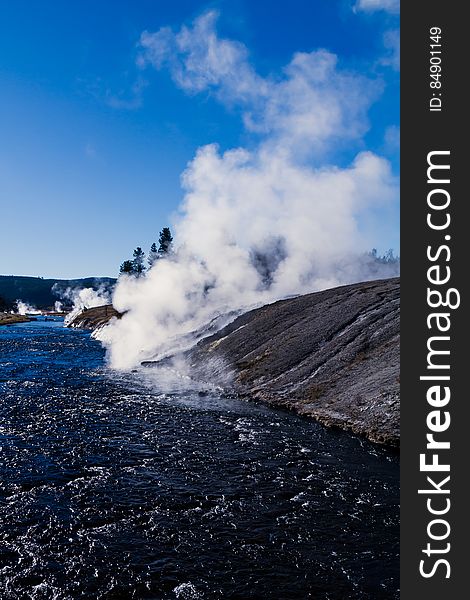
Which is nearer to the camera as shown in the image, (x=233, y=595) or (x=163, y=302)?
(x=233, y=595)

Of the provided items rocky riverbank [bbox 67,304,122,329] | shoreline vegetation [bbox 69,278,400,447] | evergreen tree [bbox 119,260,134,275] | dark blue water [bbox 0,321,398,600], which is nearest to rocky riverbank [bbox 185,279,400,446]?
shoreline vegetation [bbox 69,278,400,447]

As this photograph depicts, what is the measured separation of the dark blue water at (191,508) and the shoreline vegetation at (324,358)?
73.9 inches

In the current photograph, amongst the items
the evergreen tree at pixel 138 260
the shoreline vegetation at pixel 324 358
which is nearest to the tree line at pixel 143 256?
the evergreen tree at pixel 138 260

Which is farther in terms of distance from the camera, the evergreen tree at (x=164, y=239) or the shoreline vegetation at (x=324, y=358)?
the evergreen tree at (x=164, y=239)

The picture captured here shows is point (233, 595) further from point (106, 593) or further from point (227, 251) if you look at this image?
point (227, 251)

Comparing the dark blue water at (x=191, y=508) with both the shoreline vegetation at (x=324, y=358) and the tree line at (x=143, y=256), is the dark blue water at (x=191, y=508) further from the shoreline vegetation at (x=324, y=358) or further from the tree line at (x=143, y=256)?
the tree line at (x=143, y=256)

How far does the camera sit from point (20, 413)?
2162cm

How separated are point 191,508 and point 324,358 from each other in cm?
1668

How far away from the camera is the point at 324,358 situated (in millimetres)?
26938

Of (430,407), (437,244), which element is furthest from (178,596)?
(437,244)

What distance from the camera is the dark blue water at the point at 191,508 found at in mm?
8891

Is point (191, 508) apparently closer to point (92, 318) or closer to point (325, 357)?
point (325, 357)

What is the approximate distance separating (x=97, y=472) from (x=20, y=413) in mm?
9673

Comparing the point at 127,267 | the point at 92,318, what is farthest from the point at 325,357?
the point at 127,267
